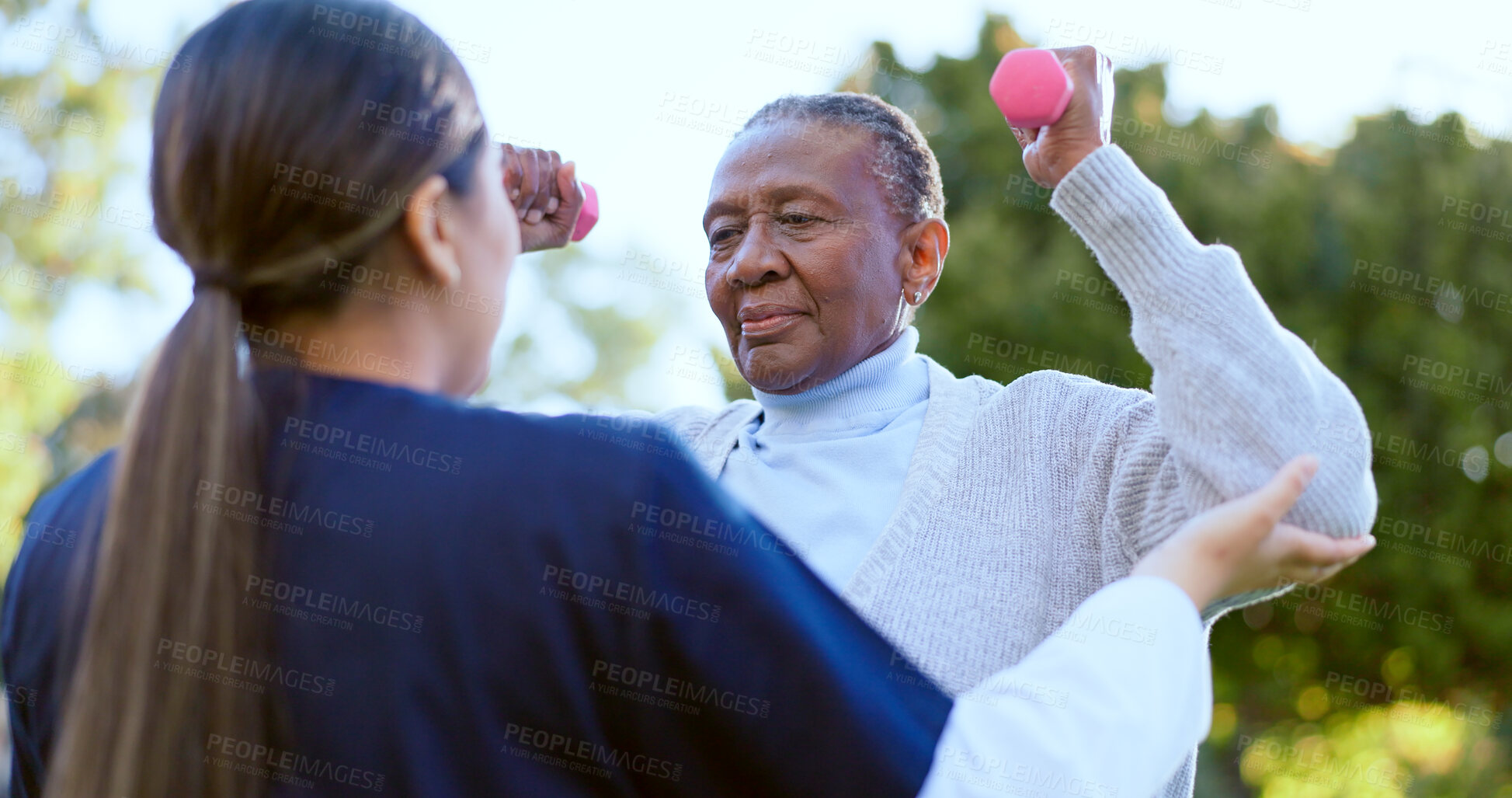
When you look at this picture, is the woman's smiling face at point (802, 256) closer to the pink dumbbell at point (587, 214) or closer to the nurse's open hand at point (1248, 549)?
the pink dumbbell at point (587, 214)

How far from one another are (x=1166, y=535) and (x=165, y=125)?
139 cm

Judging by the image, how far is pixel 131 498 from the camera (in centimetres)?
103

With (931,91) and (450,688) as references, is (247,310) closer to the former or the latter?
(450,688)

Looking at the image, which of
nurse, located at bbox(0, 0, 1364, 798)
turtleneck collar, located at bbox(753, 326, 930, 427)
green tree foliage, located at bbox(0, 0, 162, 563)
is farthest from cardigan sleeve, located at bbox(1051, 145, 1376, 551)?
green tree foliage, located at bbox(0, 0, 162, 563)

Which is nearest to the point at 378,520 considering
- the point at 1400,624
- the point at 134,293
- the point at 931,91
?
the point at 931,91

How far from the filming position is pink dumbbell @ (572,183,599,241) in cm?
183

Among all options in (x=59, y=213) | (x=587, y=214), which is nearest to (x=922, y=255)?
(x=587, y=214)

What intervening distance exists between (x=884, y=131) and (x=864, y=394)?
59 centimetres

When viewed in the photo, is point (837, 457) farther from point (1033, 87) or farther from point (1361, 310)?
point (1361, 310)

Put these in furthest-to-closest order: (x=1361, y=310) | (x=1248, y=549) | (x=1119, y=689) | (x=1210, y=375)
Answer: (x=1361, y=310), (x=1210, y=375), (x=1248, y=549), (x=1119, y=689)

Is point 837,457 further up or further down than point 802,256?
further down

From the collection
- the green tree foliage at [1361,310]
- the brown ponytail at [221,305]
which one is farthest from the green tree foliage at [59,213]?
the brown ponytail at [221,305]

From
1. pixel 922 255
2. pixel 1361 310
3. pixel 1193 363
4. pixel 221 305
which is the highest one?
pixel 221 305

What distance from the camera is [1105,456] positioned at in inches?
74.0
